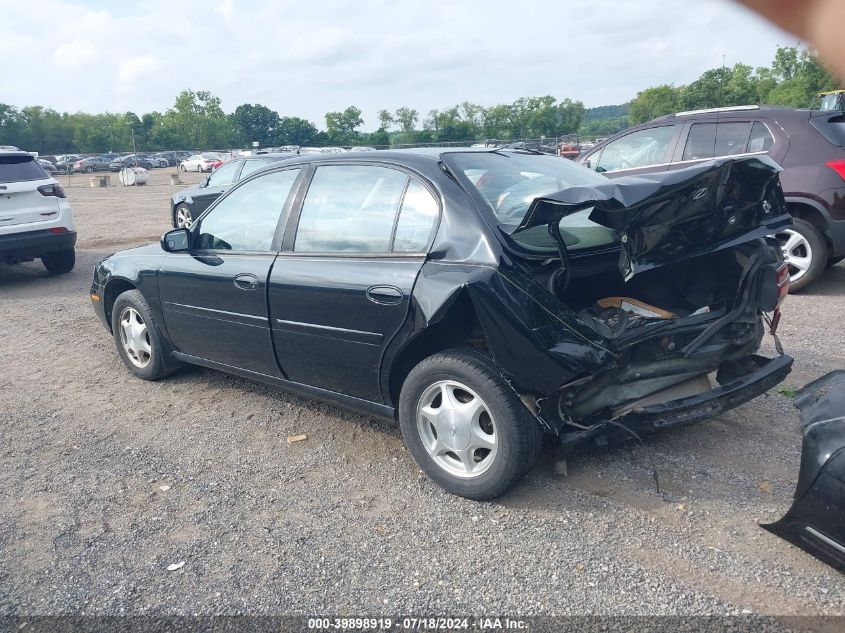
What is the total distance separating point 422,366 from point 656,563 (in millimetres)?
1365

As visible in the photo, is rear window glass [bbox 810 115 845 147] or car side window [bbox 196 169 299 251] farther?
rear window glass [bbox 810 115 845 147]

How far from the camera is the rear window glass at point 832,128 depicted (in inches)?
264

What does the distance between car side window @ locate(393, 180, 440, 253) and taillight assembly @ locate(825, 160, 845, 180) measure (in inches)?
202

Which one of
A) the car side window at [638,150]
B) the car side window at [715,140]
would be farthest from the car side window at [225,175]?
the car side window at [715,140]

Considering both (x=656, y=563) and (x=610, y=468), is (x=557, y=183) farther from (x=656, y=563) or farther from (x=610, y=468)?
(x=656, y=563)

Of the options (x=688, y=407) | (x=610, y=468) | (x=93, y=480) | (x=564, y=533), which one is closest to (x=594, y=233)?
(x=688, y=407)

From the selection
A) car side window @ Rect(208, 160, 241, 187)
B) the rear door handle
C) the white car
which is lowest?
the white car

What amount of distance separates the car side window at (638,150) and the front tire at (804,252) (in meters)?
1.66

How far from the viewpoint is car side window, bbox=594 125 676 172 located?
782 cm

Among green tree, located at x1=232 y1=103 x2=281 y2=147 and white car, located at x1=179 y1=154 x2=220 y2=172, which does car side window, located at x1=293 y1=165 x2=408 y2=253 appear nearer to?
white car, located at x1=179 y1=154 x2=220 y2=172

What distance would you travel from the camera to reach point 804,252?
692 cm

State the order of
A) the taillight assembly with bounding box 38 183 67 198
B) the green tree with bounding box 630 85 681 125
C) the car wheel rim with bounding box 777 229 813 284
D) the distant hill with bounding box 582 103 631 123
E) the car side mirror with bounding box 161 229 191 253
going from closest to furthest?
the car side mirror with bounding box 161 229 191 253, the car wheel rim with bounding box 777 229 813 284, the taillight assembly with bounding box 38 183 67 198, the green tree with bounding box 630 85 681 125, the distant hill with bounding box 582 103 631 123

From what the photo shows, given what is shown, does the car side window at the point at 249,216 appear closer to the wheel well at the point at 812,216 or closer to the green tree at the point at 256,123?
the wheel well at the point at 812,216

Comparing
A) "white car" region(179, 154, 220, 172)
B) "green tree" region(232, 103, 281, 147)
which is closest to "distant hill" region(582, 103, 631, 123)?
"green tree" region(232, 103, 281, 147)
